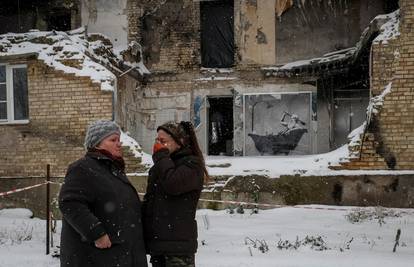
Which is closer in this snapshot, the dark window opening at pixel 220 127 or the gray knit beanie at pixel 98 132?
the gray knit beanie at pixel 98 132

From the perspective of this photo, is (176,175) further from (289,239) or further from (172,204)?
(289,239)

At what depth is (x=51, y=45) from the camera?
10.1 metres

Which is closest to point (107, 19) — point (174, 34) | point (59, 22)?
point (59, 22)

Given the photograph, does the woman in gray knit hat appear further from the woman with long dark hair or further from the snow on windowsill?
the snow on windowsill

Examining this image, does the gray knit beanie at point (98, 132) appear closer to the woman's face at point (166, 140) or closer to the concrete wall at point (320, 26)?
the woman's face at point (166, 140)

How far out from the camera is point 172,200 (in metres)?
3.13

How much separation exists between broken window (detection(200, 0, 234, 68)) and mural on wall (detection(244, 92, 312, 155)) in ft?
5.04

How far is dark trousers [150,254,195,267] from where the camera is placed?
306cm

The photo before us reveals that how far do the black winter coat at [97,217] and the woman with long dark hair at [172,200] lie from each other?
14 centimetres

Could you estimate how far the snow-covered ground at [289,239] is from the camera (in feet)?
16.8

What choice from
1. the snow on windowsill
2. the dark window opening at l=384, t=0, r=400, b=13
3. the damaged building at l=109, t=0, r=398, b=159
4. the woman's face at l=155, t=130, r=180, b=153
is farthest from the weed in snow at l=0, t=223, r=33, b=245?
the dark window opening at l=384, t=0, r=400, b=13

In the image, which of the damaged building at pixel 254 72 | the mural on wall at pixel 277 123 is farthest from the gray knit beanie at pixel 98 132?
the mural on wall at pixel 277 123

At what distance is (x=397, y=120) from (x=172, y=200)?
680cm

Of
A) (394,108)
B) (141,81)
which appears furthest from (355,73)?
(141,81)
